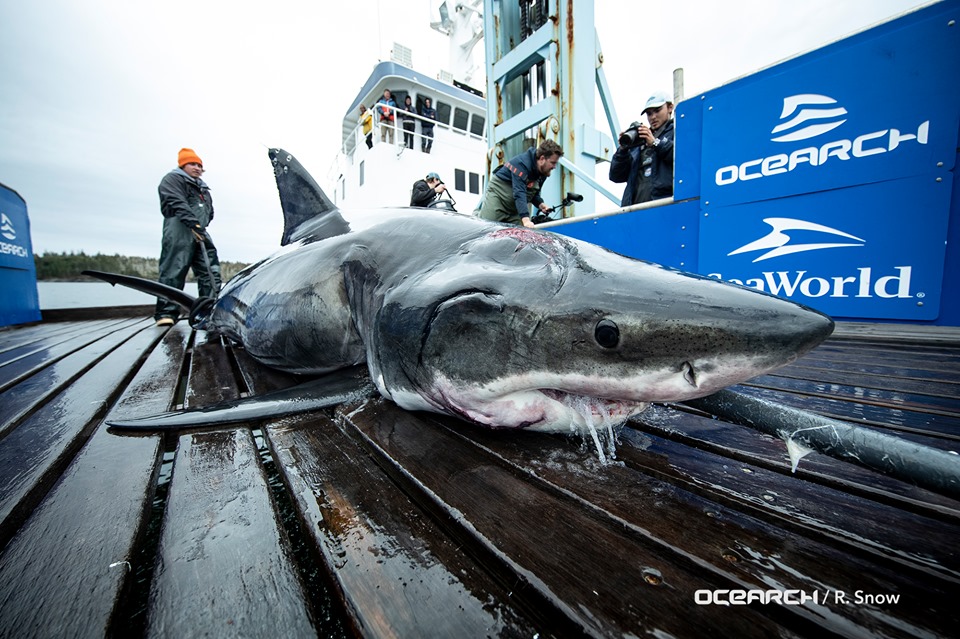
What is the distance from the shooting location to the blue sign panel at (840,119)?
257cm

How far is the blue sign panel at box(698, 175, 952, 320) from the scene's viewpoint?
2.64 m

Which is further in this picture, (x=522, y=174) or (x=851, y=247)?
(x=522, y=174)

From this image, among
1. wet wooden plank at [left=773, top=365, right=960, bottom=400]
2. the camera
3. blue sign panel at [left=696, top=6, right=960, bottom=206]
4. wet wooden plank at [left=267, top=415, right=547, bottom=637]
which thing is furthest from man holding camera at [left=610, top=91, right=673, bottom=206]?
wet wooden plank at [left=267, top=415, right=547, bottom=637]

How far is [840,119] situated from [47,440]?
478 centimetres

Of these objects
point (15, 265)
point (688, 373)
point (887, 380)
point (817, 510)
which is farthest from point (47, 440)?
point (15, 265)

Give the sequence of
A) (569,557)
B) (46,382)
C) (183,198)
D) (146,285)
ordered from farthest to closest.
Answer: (183,198)
(146,285)
(46,382)
(569,557)

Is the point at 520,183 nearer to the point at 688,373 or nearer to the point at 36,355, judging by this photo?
the point at 688,373

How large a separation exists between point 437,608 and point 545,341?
60 cm

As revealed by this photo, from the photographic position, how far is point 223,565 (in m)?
0.70

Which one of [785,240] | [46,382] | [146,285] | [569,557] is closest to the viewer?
[569,557]

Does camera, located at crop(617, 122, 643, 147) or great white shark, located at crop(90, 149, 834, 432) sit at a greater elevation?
camera, located at crop(617, 122, 643, 147)

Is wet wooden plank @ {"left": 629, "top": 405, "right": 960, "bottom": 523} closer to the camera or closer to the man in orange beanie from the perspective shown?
the camera

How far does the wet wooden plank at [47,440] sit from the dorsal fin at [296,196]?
1.30 metres

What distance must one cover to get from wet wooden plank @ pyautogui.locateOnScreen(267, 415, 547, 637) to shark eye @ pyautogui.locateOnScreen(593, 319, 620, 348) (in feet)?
1.77
